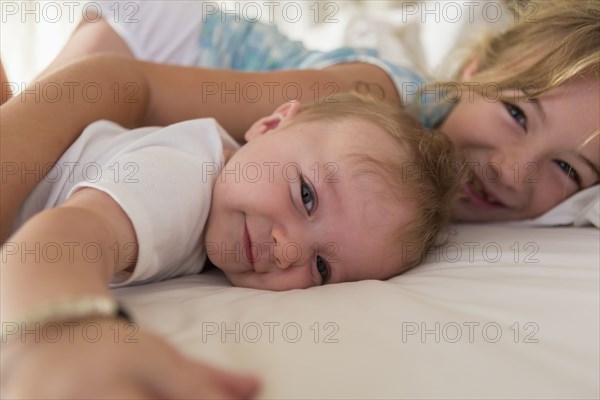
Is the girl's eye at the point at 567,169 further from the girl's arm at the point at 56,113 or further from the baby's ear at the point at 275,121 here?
the girl's arm at the point at 56,113

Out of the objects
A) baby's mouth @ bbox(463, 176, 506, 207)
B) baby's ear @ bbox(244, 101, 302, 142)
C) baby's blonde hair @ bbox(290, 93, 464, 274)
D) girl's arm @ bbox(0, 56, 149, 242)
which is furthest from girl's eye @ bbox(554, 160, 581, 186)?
girl's arm @ bbox(0, 56, 149, 242)

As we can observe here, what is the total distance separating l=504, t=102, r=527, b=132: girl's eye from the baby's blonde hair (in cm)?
24

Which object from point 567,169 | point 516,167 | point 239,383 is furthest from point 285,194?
point 567,169

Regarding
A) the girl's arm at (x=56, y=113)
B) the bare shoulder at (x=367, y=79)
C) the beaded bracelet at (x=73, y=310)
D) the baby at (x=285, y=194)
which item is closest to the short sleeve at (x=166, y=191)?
the baby at (x=285, y=194)

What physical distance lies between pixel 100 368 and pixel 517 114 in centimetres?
99

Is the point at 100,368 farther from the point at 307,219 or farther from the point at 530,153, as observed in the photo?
the point at 530,153

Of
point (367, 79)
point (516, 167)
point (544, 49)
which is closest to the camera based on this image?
point (516, 167)

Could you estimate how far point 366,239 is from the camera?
819 mm

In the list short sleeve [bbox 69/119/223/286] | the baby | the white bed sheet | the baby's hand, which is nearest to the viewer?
the baby's hand

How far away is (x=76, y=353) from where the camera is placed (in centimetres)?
39

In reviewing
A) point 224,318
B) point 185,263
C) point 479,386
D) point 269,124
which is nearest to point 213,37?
point 269,124

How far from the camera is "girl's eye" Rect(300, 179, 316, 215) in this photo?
829 mm

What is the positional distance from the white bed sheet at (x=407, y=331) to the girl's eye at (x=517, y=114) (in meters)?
0.42

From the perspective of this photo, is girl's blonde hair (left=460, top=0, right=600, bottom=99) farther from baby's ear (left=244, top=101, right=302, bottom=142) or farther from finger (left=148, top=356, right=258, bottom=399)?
finger (left=148, top=356, right=258, bottom=399)
